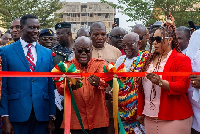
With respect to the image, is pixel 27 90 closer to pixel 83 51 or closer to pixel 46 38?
pixel 83 51

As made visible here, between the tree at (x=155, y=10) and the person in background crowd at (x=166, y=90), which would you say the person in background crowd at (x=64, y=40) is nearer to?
the person in background crowd at (x=166, y=90)

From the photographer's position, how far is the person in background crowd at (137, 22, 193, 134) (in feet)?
13.9

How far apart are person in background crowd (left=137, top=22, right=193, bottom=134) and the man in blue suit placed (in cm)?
142

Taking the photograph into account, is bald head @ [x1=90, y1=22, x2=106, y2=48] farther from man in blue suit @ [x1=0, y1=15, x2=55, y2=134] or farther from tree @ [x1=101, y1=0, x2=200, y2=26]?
tree @ [x1=101, y1=0, x2=200, y2=26]

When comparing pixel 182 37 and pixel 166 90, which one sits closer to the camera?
pixel 166 90

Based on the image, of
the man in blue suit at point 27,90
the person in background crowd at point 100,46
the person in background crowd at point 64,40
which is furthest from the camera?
the person in background crowd at point 64,40

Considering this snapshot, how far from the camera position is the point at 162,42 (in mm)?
4492

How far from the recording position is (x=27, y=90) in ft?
15.2

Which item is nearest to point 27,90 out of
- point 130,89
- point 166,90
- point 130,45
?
point 130,89

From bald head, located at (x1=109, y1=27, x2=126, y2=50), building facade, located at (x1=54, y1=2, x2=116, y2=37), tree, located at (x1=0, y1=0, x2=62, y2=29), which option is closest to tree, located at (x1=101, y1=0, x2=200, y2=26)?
tree, located at (x1=0, y1=0, x2=62, y2=29)

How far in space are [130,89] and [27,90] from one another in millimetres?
1737

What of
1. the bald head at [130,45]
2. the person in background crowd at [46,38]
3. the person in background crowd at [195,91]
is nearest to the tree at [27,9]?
the person in background crowd at [46,38]

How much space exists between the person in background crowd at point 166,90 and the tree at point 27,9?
19.4 metres

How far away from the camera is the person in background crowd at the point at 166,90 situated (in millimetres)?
4230
